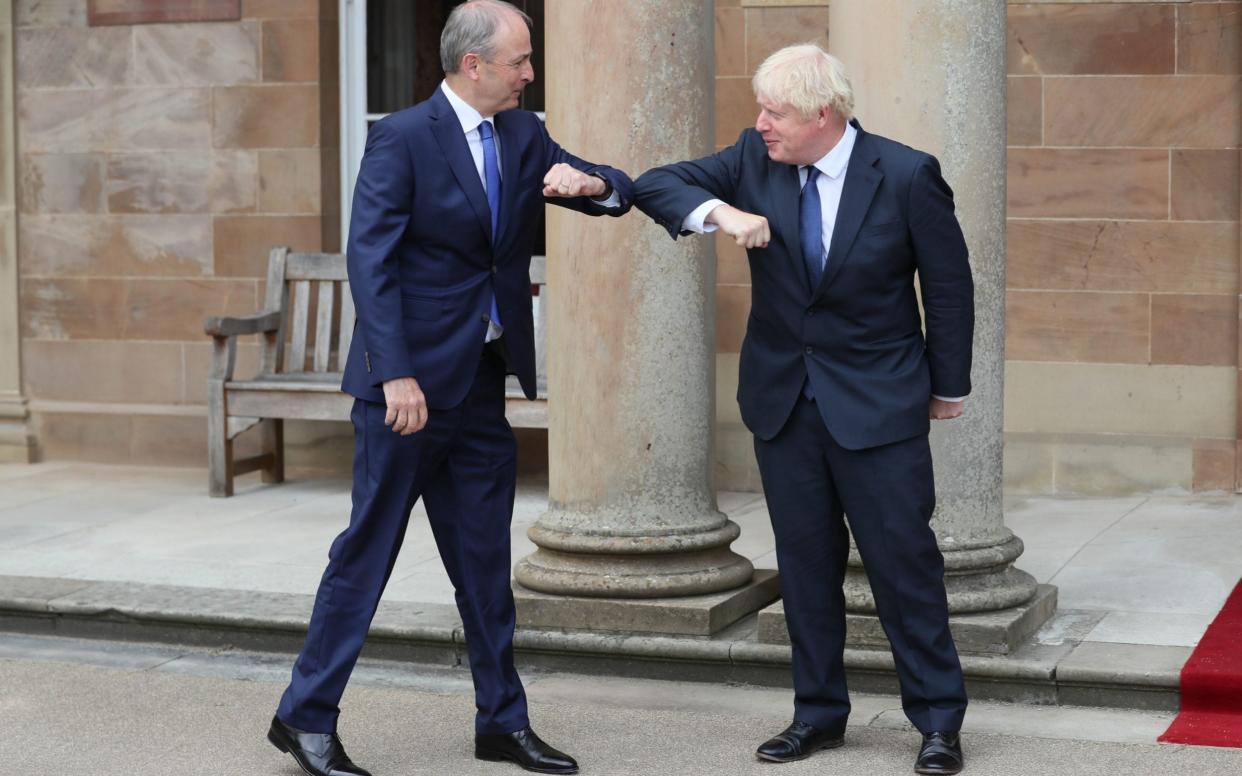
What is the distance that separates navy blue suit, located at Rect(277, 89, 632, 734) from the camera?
454cm

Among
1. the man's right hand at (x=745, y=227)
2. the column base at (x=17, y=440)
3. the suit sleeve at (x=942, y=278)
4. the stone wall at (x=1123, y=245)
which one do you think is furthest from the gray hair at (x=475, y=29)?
the column base at (x=17, y=440)

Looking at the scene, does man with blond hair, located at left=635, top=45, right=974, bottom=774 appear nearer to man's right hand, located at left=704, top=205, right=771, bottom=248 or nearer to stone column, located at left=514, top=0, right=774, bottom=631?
man's right hand, located at left=704, top=205, right=771, bottom=248

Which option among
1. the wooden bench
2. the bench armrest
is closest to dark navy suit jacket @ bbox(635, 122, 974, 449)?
the wooden bench

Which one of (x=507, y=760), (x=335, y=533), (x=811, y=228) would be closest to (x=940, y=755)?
(x=507, y=760)

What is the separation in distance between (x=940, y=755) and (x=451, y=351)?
4.96 feet

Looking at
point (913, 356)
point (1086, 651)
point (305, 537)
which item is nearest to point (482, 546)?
point (913, 356)

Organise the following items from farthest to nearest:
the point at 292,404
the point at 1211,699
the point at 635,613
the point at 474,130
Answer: the point at 292,404, the point at 635,613, the point at 1211,699, the point at 474,130

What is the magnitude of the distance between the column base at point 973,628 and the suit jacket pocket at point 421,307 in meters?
1.47

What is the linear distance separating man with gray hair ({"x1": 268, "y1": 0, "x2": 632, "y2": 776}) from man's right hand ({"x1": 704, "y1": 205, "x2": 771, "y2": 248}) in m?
0.34

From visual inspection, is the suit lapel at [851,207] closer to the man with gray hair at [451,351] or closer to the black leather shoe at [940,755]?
the man with gray hair at [451,351]

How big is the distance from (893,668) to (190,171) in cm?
533

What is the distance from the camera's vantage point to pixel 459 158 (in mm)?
4602

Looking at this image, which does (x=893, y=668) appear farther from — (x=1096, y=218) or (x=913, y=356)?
(x=1096, y=218)

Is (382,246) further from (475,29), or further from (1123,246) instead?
(1123,246)
